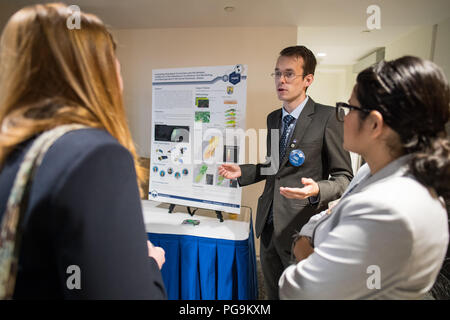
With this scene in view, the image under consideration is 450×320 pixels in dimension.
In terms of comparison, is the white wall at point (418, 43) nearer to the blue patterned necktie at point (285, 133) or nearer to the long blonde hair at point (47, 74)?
the blue patterned necktie at point (285, 133)

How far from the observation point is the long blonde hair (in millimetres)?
549

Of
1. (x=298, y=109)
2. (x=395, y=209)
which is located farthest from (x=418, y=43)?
(x=395, y=209)

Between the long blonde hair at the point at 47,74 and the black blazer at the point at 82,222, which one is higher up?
the long blonde hair at the point at 47,74

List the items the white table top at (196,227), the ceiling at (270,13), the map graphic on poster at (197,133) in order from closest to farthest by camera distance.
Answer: the white table top at (196,227)
the map graphic on poster at (197,133)
the ceiling at (270,13)

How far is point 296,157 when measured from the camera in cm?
149

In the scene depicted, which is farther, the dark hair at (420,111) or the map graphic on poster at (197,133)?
the map graphic on poster at (197,133)

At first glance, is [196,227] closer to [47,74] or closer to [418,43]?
[47,74]

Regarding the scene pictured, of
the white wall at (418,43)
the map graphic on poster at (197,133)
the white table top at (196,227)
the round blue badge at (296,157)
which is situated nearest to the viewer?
the round blue badge at (296,157)

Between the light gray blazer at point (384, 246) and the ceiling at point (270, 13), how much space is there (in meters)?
2.05

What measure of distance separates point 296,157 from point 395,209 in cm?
89

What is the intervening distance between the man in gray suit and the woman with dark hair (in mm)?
693

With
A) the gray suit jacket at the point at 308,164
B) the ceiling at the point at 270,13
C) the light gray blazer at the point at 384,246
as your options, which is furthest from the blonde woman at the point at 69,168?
the ceiling at the point at 270,13

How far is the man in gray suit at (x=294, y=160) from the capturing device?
1.51 m
